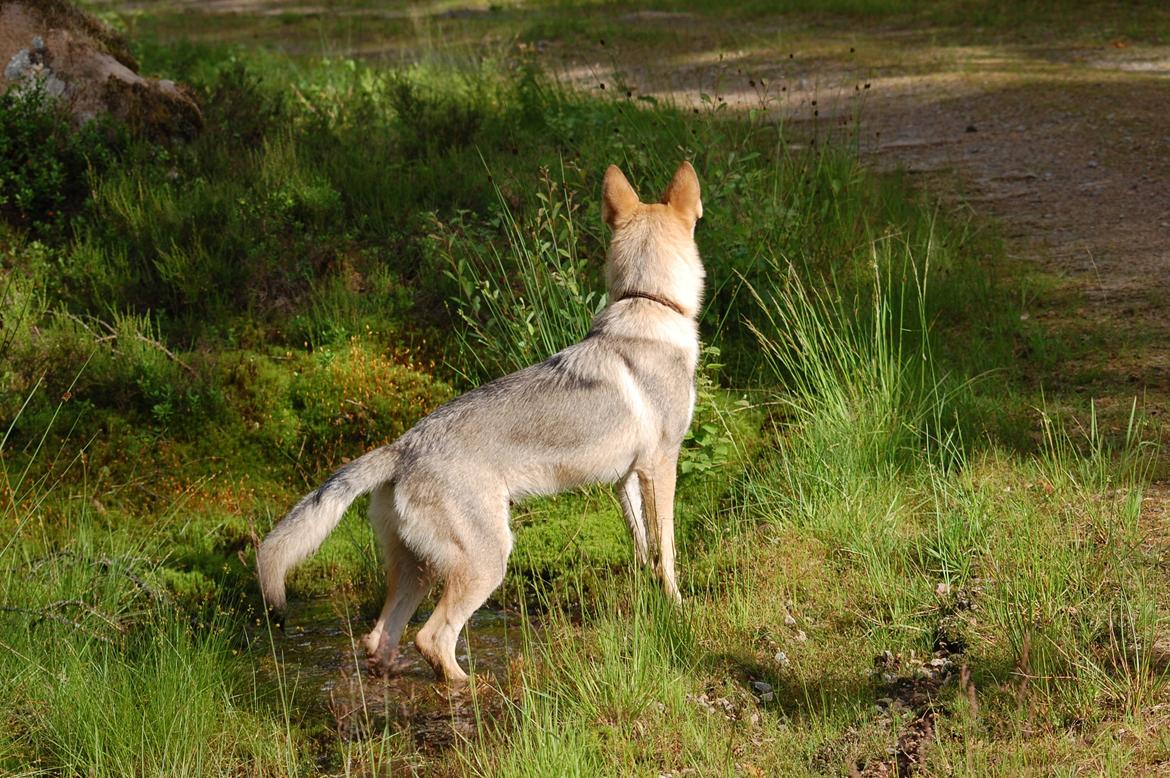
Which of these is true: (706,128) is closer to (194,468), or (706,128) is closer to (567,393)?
(567,393)

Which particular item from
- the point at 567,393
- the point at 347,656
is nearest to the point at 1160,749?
the point at 567,393

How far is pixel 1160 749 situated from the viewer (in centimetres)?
382

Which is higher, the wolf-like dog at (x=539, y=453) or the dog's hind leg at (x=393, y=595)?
the wolf-like dog at (x=539, y=453)

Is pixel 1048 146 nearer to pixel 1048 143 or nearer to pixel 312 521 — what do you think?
pixel 1048 143

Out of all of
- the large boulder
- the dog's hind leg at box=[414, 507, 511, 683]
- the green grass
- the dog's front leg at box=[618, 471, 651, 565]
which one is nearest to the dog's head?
the green grass

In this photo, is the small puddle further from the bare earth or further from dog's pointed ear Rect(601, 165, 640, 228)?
the bare earth

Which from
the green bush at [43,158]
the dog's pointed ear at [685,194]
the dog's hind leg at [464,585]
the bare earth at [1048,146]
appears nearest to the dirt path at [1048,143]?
the bare earth at [1048,146]

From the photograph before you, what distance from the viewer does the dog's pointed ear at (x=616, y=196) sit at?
5.50 m

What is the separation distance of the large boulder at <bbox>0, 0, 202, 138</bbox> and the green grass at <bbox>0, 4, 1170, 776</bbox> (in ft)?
1.30

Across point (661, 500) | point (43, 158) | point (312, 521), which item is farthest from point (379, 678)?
point (43, 158)

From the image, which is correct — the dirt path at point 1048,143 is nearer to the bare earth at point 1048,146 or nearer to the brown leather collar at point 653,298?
the bare earth at point 1048,146

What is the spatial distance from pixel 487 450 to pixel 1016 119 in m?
8.01

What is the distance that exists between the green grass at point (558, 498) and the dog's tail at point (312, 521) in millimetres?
458

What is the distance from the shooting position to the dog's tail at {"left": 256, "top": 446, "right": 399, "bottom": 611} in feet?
14.7
